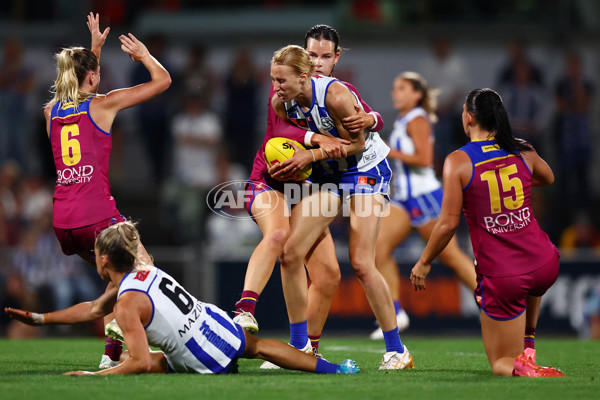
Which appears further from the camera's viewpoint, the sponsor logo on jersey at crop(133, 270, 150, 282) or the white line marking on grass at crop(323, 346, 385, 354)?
the white line marking on grass at crop(323, 346, 385, 354)

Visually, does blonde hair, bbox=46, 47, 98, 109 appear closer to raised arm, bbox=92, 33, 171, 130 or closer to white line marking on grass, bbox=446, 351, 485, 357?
raised arm, bbox=92, 33, 171, 130

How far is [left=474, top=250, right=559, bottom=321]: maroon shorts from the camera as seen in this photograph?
5.72 m

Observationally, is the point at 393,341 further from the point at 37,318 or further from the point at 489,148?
the point at 37,318

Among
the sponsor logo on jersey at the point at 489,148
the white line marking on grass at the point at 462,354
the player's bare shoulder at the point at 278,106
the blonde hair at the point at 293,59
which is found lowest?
the white line marking on grass at the point at 462,354

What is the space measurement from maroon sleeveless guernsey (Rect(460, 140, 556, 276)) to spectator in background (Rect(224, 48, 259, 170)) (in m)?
8.81

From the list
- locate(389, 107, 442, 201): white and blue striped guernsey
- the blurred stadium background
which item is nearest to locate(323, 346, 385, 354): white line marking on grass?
locate(389, 107, 442, 201): white and blue striped guernsey

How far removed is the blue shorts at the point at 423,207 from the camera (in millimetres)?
9477

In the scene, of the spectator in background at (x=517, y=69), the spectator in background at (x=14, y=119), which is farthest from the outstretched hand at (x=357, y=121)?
the spectator in background at (x=14, y=119)

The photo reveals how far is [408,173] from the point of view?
31.8ft

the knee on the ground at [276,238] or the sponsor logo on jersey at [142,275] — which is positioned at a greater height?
the knee on the ground at [276,238]

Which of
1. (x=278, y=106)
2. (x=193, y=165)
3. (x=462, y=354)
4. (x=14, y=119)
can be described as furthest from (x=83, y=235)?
(x=14, y=119)

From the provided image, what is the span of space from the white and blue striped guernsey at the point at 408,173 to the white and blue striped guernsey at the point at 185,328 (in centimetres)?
444

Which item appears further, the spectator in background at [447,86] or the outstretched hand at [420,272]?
the spectator in background at [447,86]

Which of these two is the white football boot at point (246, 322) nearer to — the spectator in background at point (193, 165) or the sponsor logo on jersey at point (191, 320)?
the sponsor logo on jersey at point (191, 320)
